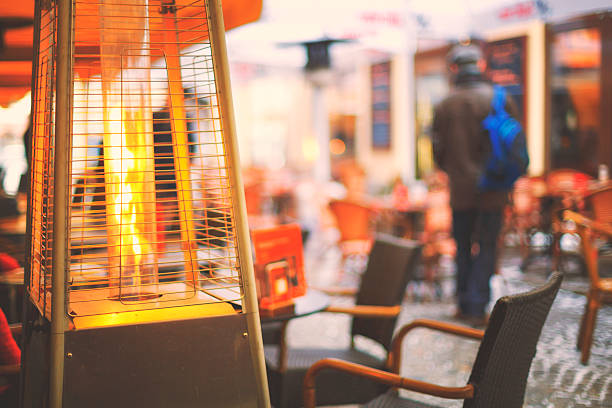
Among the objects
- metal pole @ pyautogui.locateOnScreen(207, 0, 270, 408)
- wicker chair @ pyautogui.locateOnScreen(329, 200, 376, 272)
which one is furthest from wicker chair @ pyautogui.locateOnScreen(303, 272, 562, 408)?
wicker chair @ pyautogui.locateOnScreen(329, 200, 376, 272)

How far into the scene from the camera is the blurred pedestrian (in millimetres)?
4480

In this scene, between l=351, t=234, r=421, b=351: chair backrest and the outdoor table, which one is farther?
l=351, t=234, r=421, b=351: chair backrest

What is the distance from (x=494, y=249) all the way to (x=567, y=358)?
1.04 meters

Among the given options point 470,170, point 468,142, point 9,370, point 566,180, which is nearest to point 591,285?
point 470,170

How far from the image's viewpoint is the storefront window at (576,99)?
8148 millimetres

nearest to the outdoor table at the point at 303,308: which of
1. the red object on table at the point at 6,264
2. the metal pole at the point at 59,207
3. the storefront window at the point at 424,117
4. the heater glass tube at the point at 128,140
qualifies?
the heater glass tube at the point at 128,140

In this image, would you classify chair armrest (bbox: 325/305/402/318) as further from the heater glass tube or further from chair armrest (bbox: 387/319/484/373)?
the heater glass tube

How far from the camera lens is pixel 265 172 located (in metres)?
12.4

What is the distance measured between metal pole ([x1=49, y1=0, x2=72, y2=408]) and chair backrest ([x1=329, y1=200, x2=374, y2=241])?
14.8 ft

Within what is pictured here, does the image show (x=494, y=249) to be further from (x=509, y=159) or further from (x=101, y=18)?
(x=101, y=18)

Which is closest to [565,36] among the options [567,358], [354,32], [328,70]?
[328,70]

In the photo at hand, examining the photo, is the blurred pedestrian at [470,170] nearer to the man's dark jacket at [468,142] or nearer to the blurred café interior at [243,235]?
the man's dark jacket at [468,142]

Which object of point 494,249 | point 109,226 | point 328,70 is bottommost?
point 494,249

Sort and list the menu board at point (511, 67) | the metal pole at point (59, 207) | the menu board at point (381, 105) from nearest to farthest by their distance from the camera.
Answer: the metal pole at point (59, 207)
the menu board at point (511, 67)
the menu board at point (381, 105)
